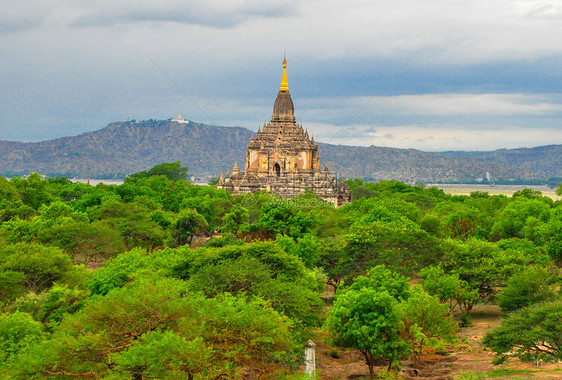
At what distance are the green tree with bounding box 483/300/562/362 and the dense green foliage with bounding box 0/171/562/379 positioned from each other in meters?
0.10

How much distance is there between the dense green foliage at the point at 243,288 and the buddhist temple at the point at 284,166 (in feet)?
114

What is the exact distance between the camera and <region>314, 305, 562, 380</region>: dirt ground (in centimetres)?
3175

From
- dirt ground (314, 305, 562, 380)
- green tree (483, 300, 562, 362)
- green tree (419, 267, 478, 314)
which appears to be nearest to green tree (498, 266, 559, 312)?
green tree (419, 267, 478, 314)

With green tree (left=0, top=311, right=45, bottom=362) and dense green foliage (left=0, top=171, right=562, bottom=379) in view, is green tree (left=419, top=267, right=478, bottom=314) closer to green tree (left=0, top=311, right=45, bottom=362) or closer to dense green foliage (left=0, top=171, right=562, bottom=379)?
dense green foliage (left=0, top=171, right=562, bottom=379)

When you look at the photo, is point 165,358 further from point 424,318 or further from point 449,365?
point 449,365

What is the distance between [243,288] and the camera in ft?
108

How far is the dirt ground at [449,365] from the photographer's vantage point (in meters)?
31.8

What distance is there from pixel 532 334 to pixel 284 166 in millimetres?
80380

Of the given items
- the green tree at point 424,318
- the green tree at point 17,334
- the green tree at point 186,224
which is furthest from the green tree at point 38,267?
the green tree at point 186,224

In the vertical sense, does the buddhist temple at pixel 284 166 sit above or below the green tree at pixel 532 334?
above

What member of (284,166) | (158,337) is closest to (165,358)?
(158,337)

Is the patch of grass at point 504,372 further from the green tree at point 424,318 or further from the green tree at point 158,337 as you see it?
the green tree at point 158,337

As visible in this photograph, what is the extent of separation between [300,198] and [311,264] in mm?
43685

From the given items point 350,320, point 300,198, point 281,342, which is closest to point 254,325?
point 281,342
